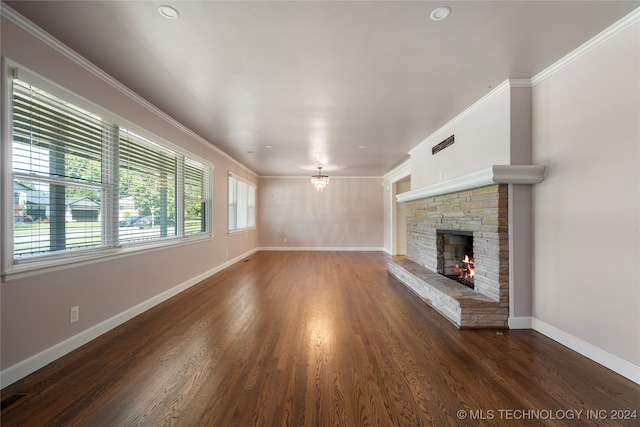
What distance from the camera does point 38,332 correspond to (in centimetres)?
205

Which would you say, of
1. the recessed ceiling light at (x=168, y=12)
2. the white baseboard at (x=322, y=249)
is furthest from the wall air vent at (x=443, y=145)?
the white baseboard at (x=322, y=249)

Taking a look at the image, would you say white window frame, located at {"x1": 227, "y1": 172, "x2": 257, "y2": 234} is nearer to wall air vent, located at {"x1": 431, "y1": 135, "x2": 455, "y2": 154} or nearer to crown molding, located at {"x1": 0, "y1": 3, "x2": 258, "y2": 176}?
crown molding, located at {"x1": 0, "y1": 3, "x2": 258, "y2": 176}

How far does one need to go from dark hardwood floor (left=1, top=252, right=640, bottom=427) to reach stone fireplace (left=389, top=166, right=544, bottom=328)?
0.23 m

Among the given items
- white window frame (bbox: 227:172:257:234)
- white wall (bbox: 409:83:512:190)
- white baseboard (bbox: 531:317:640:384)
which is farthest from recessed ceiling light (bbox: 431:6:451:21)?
white window frame (bbox: 227:172:257:234)

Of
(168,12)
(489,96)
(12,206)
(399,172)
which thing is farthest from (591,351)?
(399,172)

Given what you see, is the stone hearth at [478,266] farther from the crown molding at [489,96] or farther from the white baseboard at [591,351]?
the crown molding at [489,96]

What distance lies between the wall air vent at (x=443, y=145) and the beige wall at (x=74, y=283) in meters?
4.14

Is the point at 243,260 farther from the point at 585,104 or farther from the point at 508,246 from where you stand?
the point at 585,104

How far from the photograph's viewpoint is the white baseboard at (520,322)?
2.80 metres

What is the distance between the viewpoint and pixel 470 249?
4113 millimetres

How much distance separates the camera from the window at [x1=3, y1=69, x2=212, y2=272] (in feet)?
6.60

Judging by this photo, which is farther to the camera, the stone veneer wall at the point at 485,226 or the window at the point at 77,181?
the stone veneer wall at the point at 485,226

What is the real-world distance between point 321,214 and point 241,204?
2.84 m

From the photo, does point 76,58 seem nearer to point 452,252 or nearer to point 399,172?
point 452,252
